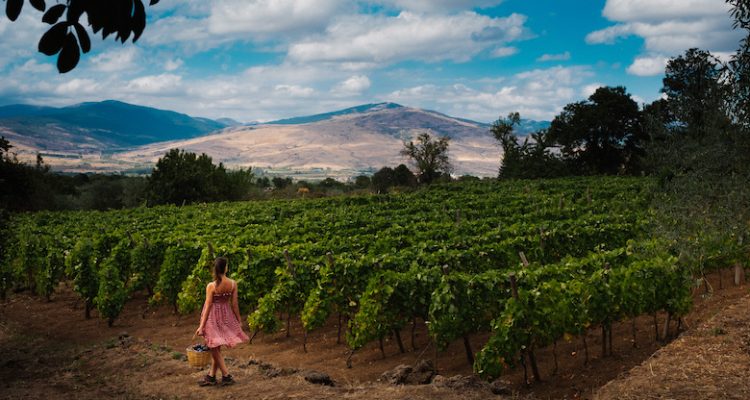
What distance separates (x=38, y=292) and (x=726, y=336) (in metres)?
18.4

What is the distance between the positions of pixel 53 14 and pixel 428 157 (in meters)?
84.4

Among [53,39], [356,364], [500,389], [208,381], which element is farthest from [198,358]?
[53,39]

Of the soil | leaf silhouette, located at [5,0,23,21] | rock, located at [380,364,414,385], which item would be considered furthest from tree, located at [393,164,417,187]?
leaf silhouette, located at [5,0,23,21]

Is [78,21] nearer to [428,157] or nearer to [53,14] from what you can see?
[53,14]

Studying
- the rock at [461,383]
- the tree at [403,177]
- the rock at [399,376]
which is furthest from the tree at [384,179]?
the rock at [461,383]

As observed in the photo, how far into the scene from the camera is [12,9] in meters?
3.11

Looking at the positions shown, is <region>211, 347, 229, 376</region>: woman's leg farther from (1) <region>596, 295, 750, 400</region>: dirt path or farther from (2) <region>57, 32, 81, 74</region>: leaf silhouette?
(2) <region>57, 32, 81, 74</region>: leaf silhouette

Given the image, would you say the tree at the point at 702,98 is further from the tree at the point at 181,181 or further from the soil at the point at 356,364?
the tree at the point at 181,181

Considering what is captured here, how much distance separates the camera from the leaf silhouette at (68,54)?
2.97 meters

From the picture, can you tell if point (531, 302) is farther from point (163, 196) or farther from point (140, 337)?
point (163, 196)

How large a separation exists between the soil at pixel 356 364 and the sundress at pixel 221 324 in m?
0.69

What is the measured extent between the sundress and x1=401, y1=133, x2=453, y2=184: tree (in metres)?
75.0

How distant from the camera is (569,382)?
9.02 metres

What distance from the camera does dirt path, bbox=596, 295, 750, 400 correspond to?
7652 mm
